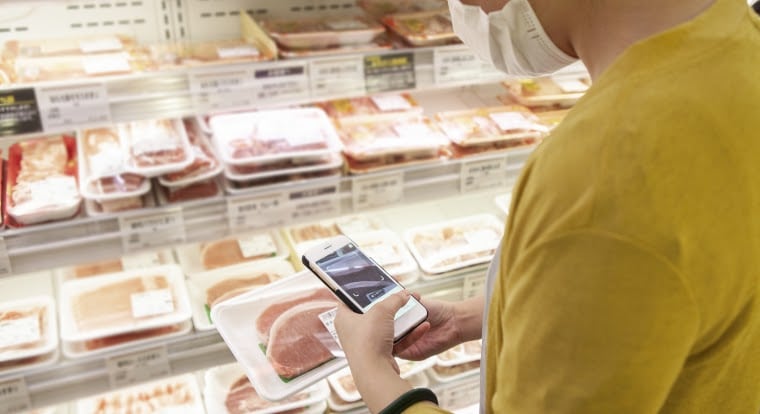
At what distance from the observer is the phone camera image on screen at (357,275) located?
4.54ft

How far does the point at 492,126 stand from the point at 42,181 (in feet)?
4.17

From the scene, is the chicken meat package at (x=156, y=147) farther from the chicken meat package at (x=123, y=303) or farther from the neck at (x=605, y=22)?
the neck at (x=605, y=22)

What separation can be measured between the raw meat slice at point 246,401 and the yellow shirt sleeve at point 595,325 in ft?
4.32

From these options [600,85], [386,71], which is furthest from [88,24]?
[600,85]

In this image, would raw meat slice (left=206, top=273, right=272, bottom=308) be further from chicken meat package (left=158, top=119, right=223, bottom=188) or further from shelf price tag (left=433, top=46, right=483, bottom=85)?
shelf price tag (left=433, top=46, right=483, bottom=85)

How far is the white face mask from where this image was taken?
1023 mm

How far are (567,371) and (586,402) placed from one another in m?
0.04

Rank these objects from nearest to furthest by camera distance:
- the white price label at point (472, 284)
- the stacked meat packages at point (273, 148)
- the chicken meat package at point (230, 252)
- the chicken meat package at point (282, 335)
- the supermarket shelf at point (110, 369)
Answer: the chicken meat package at point (282, 335), the supermarket shelf at point (110, 369), the stacked meat packages at point (273, 148), the white price label at point (472, 284), the chicken meat package at point (230, 252)

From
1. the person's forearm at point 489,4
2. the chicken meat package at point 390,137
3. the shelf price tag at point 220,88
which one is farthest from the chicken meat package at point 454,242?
the person's forearm at point 489,4

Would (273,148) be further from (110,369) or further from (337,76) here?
(110,369)

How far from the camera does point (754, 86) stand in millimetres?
839

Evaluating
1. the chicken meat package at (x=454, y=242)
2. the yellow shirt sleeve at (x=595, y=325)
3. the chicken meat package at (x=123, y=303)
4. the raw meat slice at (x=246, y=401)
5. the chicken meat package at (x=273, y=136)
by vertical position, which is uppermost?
the yellow shirt sleeve at (x=595, y=325)

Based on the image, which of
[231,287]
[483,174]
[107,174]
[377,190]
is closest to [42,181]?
[107,174]

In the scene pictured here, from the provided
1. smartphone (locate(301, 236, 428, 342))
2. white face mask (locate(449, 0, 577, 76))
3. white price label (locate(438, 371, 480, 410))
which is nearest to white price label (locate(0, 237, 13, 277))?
smartphone (locate(301, 236, 428, 342))
